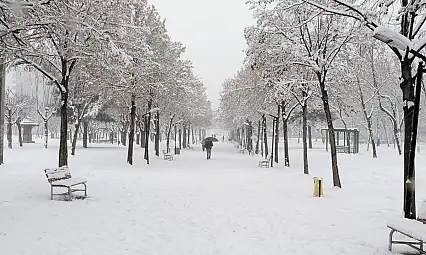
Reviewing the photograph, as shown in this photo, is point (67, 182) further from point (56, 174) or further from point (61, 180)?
point (56, 174)

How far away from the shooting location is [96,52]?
42.9 ft

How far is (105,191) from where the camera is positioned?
13.0 m

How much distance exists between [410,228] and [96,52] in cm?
1027

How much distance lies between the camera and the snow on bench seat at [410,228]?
5.79 metres

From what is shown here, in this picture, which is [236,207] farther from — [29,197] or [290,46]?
[290,46]

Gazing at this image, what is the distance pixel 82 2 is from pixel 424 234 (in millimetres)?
10698

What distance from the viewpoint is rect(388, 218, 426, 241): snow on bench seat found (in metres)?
5.79

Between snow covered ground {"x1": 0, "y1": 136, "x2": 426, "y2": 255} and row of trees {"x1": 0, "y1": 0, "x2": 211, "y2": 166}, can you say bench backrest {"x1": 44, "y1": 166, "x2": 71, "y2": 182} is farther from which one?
row of trees {"x1": 0, "y1": 0, "x2": 211, "y2": 166}

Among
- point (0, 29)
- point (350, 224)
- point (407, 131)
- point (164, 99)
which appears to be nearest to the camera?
point (0, 29)

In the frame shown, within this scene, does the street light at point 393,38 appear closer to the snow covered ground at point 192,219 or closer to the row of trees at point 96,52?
the snow covered ground at point 192,219

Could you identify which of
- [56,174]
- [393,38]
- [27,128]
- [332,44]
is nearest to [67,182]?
[56,174]

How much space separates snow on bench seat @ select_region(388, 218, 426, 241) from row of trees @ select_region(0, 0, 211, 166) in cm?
625

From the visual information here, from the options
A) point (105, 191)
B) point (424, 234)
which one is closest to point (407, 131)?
point (424, 234)

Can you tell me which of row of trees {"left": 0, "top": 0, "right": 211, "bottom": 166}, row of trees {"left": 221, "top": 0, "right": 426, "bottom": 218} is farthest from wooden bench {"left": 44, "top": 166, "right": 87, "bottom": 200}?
row of trees {"left": 221, "top": 0, "right": 426, "bottom": 218}
